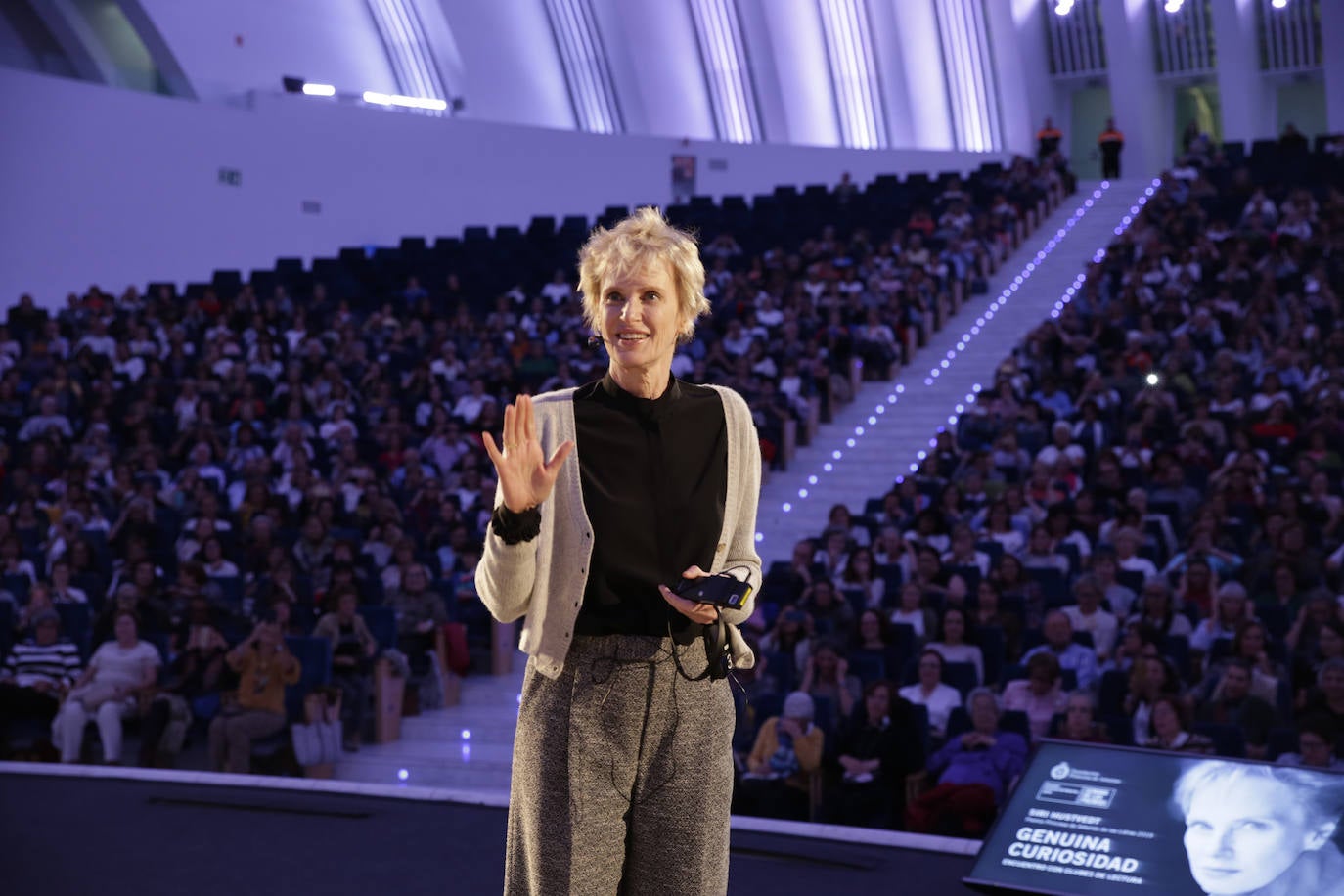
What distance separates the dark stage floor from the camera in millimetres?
3623

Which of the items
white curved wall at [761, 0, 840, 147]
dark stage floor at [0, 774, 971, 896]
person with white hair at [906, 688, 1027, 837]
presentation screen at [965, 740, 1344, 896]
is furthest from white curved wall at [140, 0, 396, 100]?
presentation screen at [965, 740, 1344, 896]

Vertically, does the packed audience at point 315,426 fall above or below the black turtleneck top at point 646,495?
above

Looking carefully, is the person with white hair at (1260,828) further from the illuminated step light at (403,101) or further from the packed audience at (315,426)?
the illuminated step light at (403,101)

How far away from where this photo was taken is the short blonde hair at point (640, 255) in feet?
6.40

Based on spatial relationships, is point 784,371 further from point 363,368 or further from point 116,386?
point 116,386

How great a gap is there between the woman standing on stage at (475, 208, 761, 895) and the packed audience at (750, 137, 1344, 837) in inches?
127

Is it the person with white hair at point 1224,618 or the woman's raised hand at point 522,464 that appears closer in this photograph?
the woman's raised hand at point 522,464

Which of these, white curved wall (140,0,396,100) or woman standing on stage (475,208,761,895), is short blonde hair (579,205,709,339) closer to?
woman standing on stage (475,208,761,895)

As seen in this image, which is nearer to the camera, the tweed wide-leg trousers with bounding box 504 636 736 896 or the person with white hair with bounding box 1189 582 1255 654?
the tweed wide-leg trousers with bounding box 504 636 736 896

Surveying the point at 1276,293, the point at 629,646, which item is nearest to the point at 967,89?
the point at 1276,293

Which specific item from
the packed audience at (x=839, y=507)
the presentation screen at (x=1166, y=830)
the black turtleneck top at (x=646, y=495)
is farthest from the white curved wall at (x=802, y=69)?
the black turtleneck top at (x=646, y=495)

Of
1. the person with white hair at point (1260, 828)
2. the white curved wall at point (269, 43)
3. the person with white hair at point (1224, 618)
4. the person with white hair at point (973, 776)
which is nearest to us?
the person with white hair at point (1260, 828)

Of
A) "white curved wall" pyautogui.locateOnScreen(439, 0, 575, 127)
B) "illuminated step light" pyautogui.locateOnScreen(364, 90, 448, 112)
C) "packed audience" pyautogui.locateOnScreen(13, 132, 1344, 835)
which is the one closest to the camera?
"packed audience" pyautogui.locateOnScreen(13, 132, 1344, 835)

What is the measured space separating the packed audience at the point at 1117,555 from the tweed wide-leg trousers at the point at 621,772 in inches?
127
